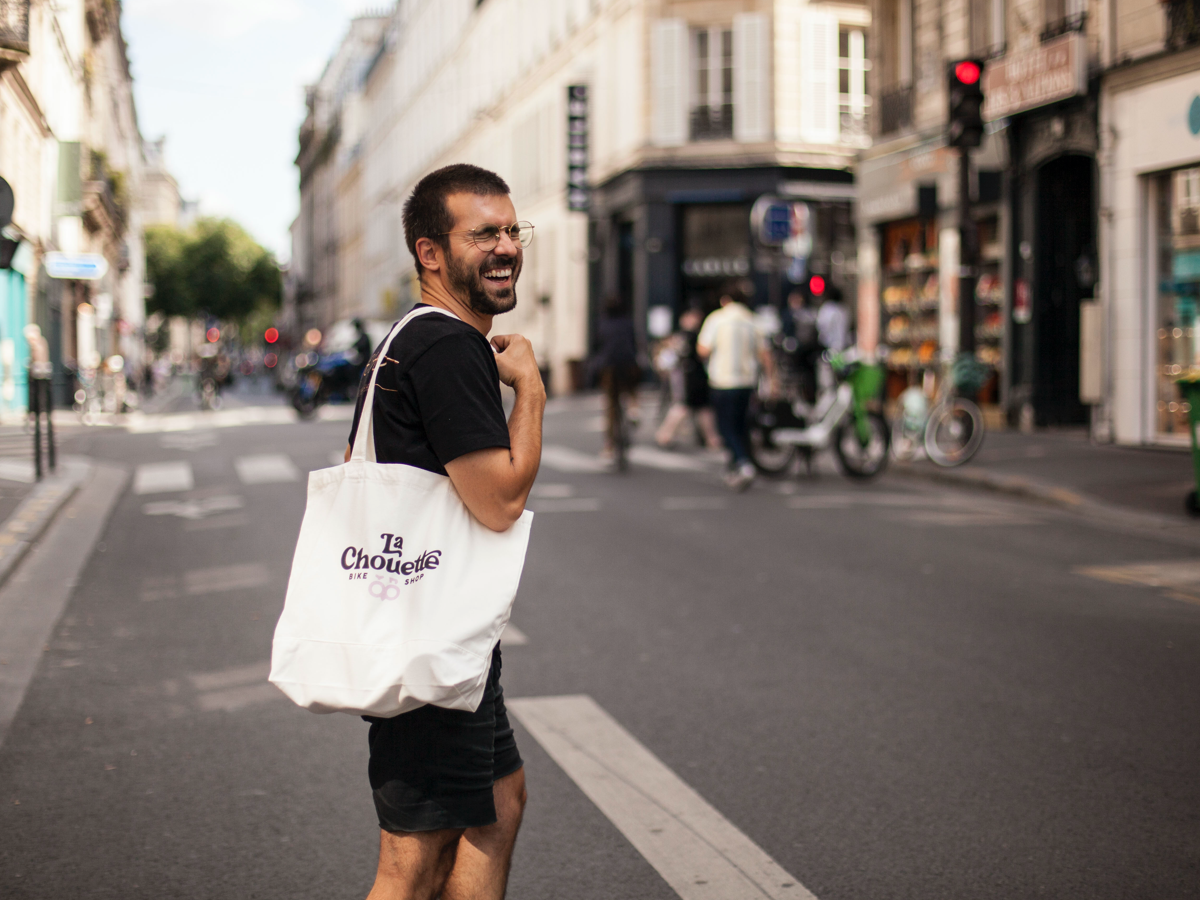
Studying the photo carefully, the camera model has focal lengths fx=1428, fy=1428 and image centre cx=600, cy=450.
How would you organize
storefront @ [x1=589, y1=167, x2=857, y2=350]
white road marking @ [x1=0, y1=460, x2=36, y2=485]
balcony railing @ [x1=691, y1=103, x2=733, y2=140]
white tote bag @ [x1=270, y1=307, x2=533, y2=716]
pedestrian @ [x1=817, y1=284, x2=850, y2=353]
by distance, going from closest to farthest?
white tote bag @ [x1=270, y1=307, x2=533, y2=716] < white road marking @ [x1=0, y1=460, x2=36, y2=485] < pedestrian @ [x1=817, y1=284, x2=850, y2=353] < storefront @ [x1=589, y1=167, x2=857, y2=350] < balcony railing @ [x1=691, y1=103, x2=733, y2=140]

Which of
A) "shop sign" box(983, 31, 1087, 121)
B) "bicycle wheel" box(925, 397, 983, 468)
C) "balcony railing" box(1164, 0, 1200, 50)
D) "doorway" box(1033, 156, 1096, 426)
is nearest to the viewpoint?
"bicycle wheel" box(925, 397, 983, 468)

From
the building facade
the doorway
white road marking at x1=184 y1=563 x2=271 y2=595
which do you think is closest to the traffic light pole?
the doorway

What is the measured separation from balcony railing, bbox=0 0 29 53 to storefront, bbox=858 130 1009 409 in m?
14.1

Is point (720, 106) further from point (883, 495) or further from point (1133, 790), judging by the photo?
point (1133, 790)

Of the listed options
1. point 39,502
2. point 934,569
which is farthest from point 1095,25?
point 39,502

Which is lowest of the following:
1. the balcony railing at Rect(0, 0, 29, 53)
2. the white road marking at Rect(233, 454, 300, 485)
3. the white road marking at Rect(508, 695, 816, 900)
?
the white road marking at Rect(508, 695, 816, 900)

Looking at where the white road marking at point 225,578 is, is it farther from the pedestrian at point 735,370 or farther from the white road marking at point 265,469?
the pedestrian at point 735,370

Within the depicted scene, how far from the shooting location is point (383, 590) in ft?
7.82

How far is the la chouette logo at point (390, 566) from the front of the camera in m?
2.38

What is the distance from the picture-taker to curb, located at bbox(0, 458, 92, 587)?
8.62 m

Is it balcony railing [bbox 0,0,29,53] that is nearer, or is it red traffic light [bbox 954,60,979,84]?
red traffic light [bbox 954,60,979,84]

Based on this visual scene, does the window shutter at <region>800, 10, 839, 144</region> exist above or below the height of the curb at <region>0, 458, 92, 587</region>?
above

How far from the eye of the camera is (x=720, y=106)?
108ft

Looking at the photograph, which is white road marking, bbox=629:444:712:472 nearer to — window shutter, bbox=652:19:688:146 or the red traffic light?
the red traffic light
